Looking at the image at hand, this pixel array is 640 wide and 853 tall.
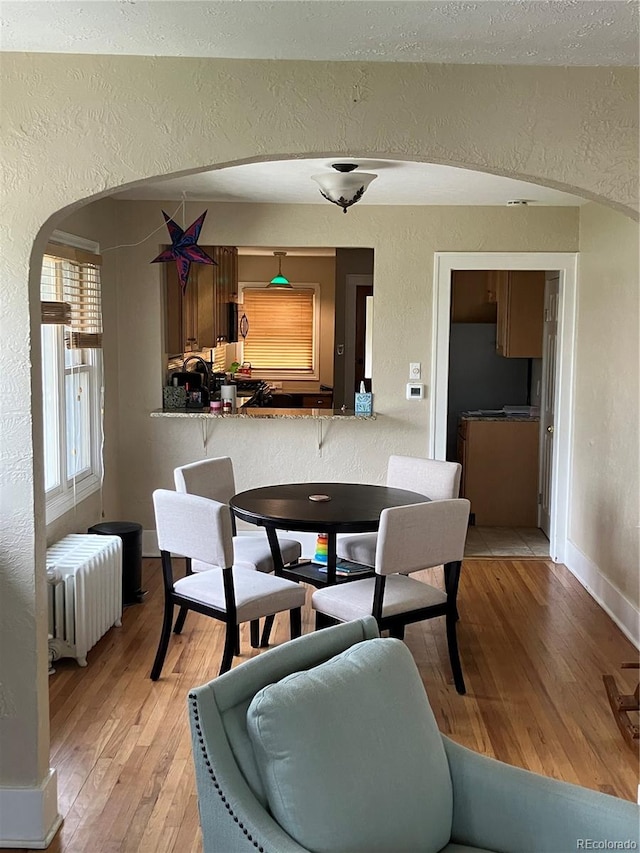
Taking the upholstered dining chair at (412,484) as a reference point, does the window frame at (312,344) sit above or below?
above

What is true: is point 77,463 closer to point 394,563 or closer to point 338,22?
point 394,563

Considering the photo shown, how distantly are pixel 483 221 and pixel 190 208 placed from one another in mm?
1979

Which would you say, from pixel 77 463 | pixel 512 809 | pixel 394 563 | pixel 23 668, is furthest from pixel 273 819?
pixel 77 463

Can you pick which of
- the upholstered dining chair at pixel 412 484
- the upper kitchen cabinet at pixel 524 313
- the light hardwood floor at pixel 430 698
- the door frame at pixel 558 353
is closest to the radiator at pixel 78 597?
the light hardwood floor at pixel 430 698

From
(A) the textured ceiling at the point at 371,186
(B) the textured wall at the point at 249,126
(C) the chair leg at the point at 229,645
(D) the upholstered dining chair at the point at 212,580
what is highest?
(A) the textured ceiling at the point at 371,186

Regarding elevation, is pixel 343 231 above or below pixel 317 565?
above

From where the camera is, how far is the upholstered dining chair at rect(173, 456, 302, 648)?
172 inches

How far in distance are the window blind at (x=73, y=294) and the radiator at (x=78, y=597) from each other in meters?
1.17

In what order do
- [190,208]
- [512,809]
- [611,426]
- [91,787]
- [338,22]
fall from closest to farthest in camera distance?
[512,809]
[338,22]
[91,787]
[611,426]
[190,208]

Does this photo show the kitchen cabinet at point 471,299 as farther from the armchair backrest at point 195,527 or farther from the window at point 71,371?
the armchair backrest at point 195,527

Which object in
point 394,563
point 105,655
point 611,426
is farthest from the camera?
point 611,426

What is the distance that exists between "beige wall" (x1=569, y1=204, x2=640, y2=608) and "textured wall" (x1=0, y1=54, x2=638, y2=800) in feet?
6.96

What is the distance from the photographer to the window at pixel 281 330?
36.4ft

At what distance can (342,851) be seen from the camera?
175cm
